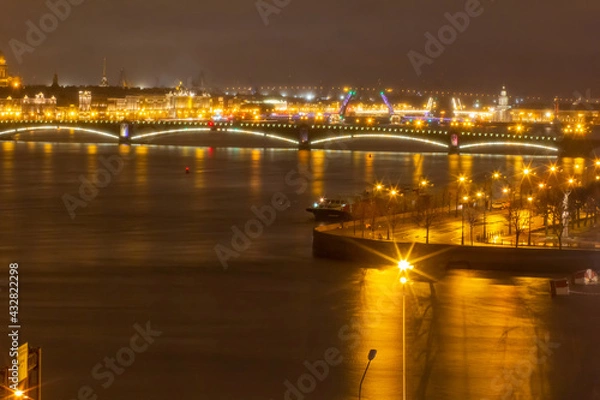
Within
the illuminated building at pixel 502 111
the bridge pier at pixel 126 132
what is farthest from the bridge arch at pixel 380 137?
the illuminated building at pixel 502 111

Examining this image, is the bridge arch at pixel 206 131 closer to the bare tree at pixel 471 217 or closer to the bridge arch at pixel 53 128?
the bridge arch at pixel 53 128

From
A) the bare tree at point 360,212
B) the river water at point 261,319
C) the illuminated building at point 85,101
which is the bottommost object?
the river water at point 261,319

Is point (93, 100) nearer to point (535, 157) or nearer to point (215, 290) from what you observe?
point (535, 157)

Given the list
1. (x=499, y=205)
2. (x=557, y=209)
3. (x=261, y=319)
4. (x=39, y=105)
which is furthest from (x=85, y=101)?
(x=261, y=319)

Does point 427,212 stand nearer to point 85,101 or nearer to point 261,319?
point 261,319

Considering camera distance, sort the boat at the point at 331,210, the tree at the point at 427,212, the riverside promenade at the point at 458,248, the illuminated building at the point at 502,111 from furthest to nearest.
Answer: the illuminated building at the point at 502,111, the boat at the point at 331,210, the tree at the point at 427,212, the riverside promenade at the point at 458,248

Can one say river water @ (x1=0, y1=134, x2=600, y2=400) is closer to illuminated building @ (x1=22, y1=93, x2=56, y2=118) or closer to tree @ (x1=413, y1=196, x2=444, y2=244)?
tree @ (x1=413, y1=196, x2=444, y2=244)

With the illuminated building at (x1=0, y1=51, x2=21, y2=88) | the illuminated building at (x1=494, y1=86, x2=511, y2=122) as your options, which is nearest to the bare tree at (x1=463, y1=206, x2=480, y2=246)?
the illuminated building at (x1=0, y1=51, x2=21, y2=88)
